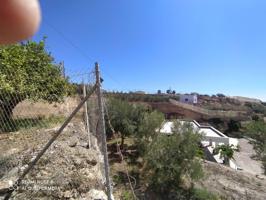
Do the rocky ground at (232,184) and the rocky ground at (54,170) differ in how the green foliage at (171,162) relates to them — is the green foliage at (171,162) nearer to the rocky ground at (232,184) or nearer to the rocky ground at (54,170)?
the rocky ground at (232,184)

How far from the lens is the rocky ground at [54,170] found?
425 centimetres

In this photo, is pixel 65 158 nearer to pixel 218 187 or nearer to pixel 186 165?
pixel 186 165

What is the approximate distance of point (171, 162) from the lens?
12367 millimetres

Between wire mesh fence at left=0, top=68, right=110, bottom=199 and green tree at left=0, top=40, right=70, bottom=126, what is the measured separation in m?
0.04

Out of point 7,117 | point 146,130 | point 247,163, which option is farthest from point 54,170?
point 247,163

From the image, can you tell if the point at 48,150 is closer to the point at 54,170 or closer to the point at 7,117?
the point at 54,170

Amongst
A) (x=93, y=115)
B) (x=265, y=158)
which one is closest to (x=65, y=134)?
(x=93, y=115)

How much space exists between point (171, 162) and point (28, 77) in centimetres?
763

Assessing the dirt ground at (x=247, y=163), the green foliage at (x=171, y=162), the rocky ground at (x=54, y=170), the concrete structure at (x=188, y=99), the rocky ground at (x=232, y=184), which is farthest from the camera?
the concrete structure at (x=188, y=99)

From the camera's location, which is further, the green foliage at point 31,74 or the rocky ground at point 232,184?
the rocky ground at point 232,184

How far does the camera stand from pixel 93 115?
6.88 metres

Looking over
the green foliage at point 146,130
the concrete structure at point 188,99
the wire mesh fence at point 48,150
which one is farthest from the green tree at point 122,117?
the concrete structure at point 188,99

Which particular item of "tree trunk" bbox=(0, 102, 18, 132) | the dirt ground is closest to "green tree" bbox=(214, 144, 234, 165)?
the dirt ground

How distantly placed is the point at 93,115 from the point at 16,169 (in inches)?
102
